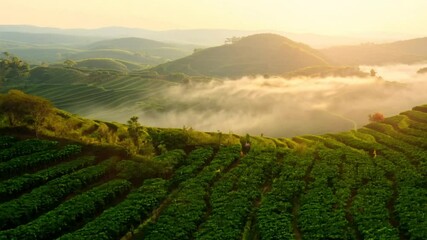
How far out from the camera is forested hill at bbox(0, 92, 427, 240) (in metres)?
54.8

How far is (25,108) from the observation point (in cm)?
9094

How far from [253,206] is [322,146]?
36.3m

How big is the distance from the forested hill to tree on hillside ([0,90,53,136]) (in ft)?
0.75

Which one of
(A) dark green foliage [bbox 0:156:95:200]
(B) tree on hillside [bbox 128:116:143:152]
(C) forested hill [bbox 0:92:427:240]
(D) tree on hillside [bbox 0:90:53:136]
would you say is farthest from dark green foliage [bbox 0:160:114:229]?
(D) tree on hillside [bbox 0:90:53:136]

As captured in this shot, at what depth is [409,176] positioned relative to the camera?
70562 millimetres

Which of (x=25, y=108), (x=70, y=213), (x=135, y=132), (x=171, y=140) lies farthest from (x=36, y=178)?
(x=171, y=140)

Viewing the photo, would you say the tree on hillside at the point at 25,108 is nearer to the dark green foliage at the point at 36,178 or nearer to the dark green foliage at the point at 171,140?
the dark green foliage at the point at 36,178

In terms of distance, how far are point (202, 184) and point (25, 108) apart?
4518 centimetres

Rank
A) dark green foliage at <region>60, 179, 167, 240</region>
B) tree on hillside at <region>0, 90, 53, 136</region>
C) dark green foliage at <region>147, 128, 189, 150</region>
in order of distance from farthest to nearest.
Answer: dark green foliage at <region>147, 128, 189, 150</region> < tree on hillside at <region>0, 90, 53, 136</region> < dark green foliage at <region>60, 179, 167, 240</region>

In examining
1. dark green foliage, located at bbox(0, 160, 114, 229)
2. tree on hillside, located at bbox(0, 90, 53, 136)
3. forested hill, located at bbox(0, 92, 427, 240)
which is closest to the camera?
forested hill, located at bbox(0, 92, 427, 240)

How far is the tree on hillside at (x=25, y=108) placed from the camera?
90.8m

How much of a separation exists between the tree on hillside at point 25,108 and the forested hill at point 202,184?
0.75ft

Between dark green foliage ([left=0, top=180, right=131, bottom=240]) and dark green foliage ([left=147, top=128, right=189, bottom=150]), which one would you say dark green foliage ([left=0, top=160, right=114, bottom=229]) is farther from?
dark green foliage ([left=147, top=128, right=189, bottom=150])

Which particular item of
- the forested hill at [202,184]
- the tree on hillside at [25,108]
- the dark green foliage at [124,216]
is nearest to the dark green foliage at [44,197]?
the forested hill at [202,184]
